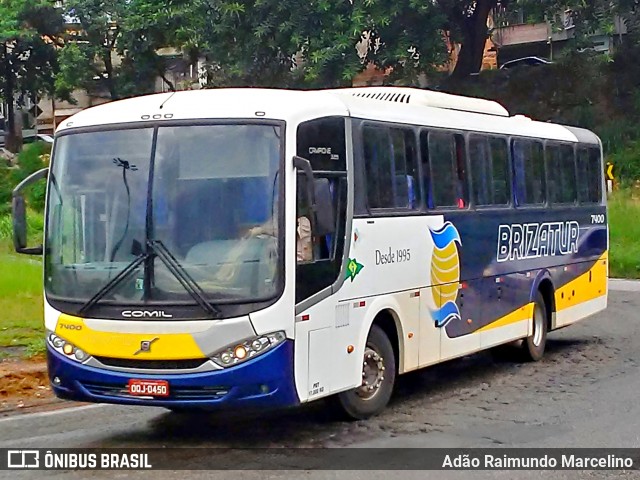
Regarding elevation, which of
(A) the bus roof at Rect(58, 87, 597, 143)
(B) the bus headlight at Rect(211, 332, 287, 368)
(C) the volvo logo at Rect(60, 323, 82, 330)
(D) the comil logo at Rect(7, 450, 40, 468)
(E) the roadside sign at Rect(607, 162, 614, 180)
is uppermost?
(A) the bus roof at Rect(58, 87, 597, 143)

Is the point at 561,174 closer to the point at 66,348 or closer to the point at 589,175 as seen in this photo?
the point at 589,175

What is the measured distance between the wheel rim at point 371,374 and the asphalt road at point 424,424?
283 millimetres

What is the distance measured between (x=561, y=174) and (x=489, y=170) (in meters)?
2.63

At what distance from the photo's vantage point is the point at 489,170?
13.2m

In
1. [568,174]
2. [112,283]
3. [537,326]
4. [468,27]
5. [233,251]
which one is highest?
[468,27]

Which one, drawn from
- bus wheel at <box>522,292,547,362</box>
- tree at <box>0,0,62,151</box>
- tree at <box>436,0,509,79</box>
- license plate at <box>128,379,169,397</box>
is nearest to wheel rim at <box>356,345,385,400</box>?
license plate at <box>128,379,169,397</box>

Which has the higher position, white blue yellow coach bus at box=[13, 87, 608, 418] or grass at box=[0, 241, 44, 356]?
white blue yellow coach bus at box=[13, 87, 608, 418]

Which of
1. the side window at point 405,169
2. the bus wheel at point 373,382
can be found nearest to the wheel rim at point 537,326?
the side window at point 405,169

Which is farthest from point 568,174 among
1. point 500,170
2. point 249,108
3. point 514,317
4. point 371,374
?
point 249,108

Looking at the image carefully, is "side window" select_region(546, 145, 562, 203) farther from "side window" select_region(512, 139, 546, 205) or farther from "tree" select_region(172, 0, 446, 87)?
"tree" select_region(172, 0, 446, 87)

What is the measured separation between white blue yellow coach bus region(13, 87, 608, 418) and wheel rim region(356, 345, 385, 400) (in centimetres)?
2

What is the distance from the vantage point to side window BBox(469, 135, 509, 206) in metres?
12.9

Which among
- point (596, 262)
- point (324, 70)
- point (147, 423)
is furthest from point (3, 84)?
point (147, 423)

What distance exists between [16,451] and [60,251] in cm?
165
